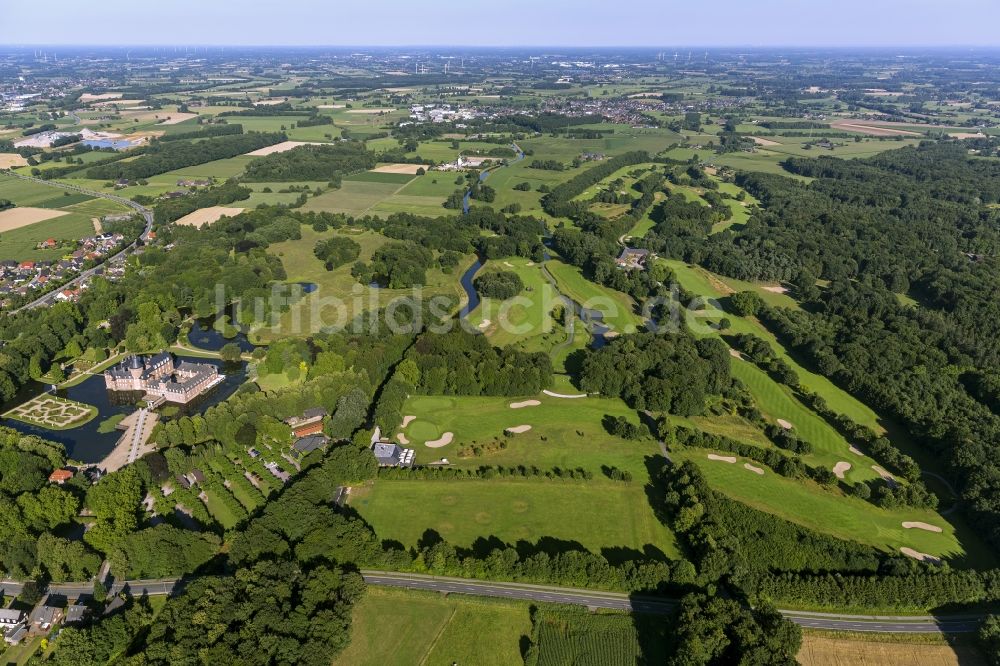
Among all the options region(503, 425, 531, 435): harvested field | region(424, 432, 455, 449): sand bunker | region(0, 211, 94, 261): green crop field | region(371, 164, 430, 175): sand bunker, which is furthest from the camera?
region(371, 164, 430, 175): sand bunker

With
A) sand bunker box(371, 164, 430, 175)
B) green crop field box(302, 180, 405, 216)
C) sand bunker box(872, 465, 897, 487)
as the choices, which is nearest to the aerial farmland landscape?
sand bunker box(872, 465, 897, 487)

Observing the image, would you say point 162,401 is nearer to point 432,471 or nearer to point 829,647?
point 432,471

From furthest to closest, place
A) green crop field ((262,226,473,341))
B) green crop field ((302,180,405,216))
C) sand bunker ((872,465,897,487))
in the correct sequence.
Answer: green crop field ((302,180,405,216)) < green crop field ((262,226,473,341)) < sand bunker ((872,465,897,487))

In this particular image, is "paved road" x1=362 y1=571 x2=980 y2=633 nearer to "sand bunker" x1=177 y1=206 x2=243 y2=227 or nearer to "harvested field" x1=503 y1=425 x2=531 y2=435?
"harvested field" x1=503 y1=425 x2=531 y2=435

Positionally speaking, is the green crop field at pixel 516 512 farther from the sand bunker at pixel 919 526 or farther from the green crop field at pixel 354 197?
the green crop field at pixel 354 197

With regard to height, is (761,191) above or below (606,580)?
above

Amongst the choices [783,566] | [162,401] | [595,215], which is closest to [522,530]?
[783,566]

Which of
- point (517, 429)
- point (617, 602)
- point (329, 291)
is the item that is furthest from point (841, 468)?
point (329, 291)
